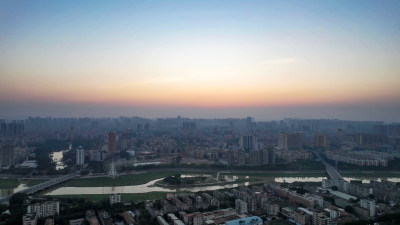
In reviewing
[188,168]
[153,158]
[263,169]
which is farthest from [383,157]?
[153,158]

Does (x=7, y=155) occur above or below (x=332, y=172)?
above

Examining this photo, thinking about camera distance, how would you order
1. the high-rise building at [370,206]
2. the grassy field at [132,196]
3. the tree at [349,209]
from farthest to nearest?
the grassy field at [132,196] → the tree at [349,209] → the high-rise building at [370,206]

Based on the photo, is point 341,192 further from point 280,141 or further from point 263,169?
point 280,141

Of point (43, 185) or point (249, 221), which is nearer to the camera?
point (249, 221)

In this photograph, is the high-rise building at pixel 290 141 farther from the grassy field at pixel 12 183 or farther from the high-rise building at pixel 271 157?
the grassy field at pixel 12 183

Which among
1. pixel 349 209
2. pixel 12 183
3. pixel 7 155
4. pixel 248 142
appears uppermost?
pixel 248 142

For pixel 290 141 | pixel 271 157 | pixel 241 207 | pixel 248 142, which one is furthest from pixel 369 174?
pixel 248 142

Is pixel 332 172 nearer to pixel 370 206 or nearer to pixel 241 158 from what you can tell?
pixel 241 158

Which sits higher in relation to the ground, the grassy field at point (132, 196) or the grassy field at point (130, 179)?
the grassy field at point (132, 196)

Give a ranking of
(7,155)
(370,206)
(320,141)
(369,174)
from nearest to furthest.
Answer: (370,206), (369,174), (7,155), (320,141)

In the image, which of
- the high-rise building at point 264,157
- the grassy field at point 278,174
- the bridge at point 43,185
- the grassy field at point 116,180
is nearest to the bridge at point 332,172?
the grassy field at point 278,174

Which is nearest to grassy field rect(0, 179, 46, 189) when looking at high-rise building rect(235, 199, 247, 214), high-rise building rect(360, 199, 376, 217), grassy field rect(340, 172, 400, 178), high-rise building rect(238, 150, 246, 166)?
high-rise building rect(235, 199, 247, 214)

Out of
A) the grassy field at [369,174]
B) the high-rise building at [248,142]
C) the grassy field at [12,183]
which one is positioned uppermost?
the high-rise building at [248,142]
